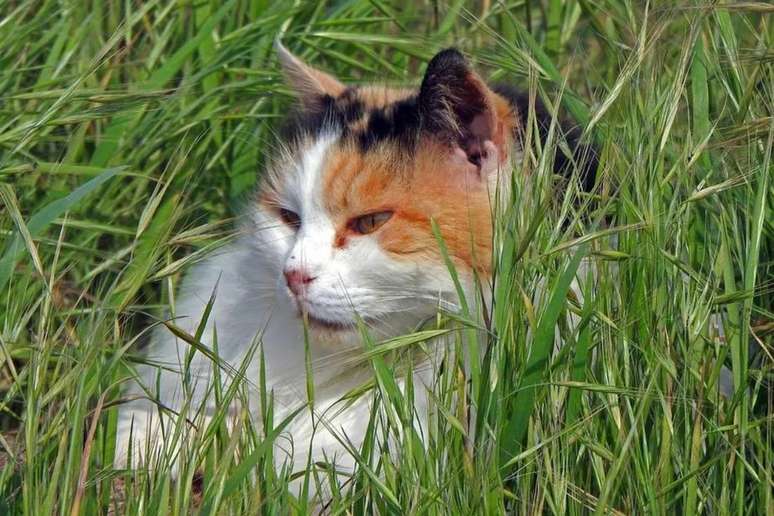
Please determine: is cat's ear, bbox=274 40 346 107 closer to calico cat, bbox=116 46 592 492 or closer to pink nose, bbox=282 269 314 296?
calico cat, bbox=116 46 592 492

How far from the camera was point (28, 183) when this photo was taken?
7.86 feet

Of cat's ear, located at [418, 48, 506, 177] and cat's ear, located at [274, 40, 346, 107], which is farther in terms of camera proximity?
cat's ear, located at [274, 40, 346, 107]

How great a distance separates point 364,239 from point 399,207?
0.08 metres

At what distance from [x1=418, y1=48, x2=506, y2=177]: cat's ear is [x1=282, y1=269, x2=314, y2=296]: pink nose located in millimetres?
303

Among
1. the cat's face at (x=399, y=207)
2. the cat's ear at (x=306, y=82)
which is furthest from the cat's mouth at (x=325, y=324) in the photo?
the cat's ear at (x=306, y=82)

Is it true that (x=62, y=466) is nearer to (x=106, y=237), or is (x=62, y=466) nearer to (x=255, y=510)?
(x=255, y=510)

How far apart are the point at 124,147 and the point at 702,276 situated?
4.33ft

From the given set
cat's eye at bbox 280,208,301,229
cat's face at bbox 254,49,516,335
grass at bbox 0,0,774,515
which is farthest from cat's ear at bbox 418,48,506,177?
cat's eye at bbox 280,208,301,229

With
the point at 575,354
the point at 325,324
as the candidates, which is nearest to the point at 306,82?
the point at 325,324

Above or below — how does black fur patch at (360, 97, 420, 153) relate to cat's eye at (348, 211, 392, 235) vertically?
above

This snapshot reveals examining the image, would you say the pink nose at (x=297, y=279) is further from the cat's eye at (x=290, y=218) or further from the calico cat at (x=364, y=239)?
the cat's eye at (x=290, y=218)

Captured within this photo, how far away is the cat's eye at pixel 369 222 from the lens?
76.0 inches

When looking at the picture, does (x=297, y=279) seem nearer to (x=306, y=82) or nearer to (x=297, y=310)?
(x=297, y=310)

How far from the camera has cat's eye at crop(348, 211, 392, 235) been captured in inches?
76.0
